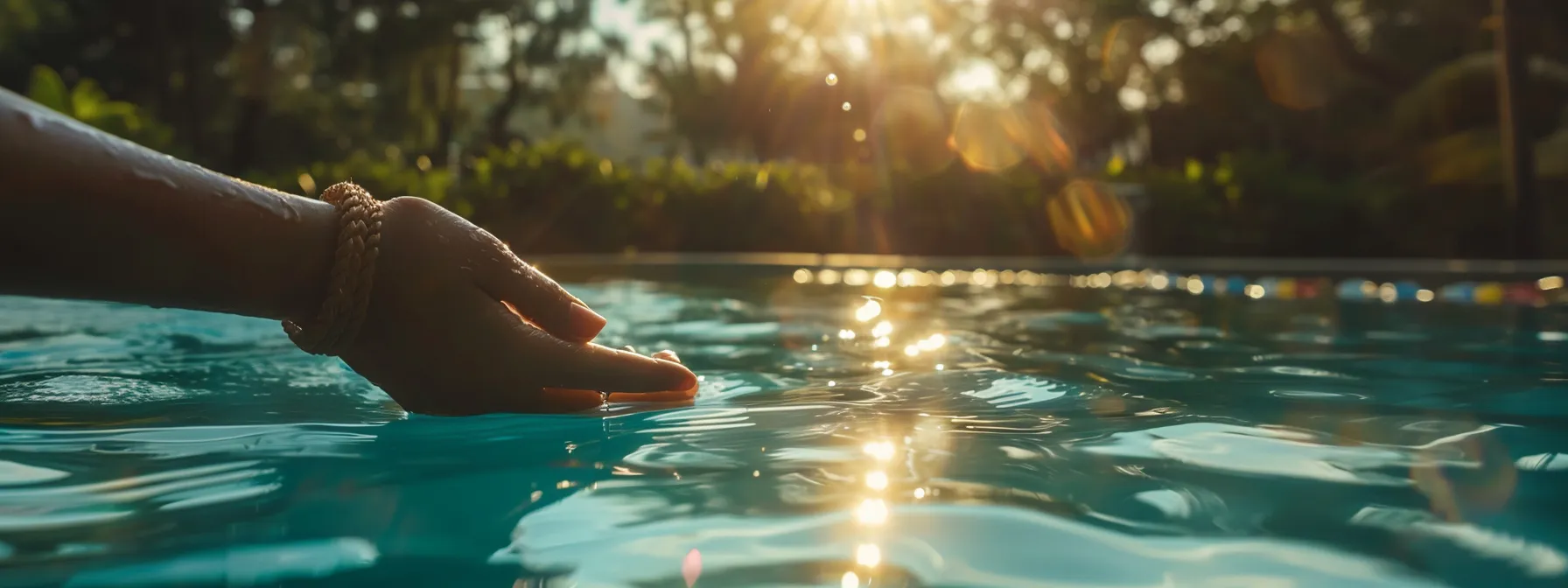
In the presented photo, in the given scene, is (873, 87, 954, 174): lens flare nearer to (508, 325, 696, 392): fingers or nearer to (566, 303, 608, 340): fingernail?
(508, 325, 696, 392): fingers

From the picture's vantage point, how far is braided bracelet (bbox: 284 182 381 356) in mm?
2396

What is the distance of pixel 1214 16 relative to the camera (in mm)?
26969

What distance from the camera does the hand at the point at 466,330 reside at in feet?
8.18

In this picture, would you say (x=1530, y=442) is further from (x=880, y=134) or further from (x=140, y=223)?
(x=880, y=134)

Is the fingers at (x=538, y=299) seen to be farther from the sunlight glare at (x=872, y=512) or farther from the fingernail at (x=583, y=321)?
the sunlight glare at (x=872, y=512)

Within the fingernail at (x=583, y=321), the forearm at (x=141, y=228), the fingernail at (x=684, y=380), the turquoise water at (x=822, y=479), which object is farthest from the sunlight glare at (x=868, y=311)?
the forearm at (x=141, y=228)

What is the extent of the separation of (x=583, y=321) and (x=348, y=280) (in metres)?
0.55

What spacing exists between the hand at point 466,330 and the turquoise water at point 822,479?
152mm

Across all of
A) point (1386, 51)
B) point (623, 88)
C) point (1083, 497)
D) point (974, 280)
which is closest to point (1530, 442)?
point (1083, 497)

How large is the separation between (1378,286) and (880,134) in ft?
31.8

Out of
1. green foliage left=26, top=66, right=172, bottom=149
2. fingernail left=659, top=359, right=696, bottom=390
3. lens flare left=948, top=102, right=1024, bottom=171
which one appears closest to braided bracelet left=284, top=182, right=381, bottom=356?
fingernail left=659, top=359, right=696, bottom=390

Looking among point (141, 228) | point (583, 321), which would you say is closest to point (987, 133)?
point (583, 321)

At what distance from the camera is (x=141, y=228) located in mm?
2113

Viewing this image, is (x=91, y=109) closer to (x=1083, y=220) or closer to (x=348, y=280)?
(x=1083, y=220)
